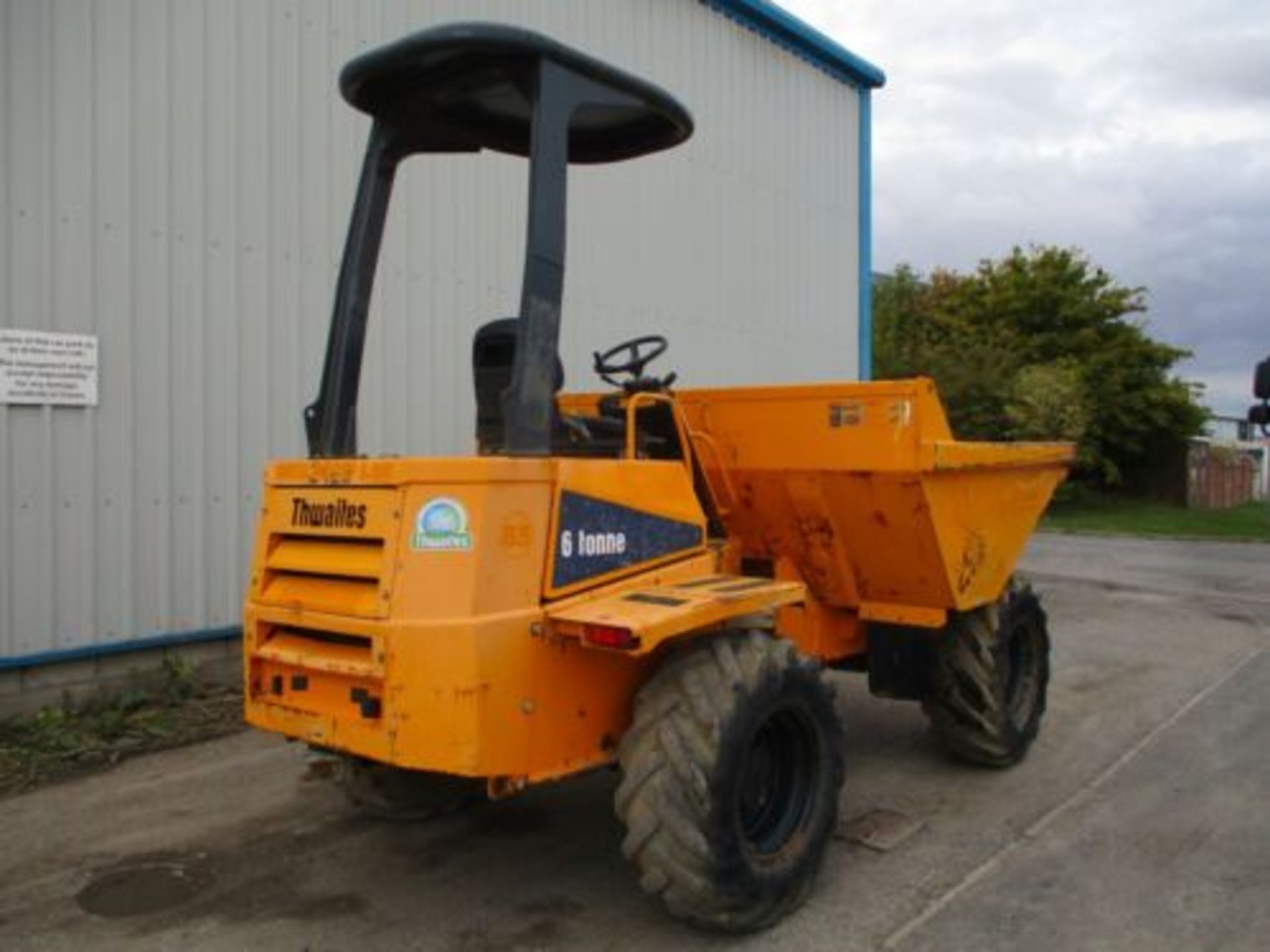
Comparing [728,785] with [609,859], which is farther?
[609,859]

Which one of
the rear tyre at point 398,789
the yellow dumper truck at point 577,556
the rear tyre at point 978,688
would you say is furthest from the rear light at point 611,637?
the rear tyre at point 978,688

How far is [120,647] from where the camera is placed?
6.92m

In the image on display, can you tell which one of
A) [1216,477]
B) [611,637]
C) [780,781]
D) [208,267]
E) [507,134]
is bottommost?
[780,781]

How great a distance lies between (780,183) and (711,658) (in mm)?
8871

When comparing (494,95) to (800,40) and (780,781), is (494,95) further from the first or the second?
(800,40)

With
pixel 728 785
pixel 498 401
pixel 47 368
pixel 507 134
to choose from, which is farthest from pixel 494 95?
pixel 47 368

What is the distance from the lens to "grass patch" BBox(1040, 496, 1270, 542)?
22.1 m

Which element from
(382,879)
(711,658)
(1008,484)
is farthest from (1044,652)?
(382,879)

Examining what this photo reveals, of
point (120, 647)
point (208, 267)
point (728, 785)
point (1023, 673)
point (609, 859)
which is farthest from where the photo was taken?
point (208, 267)

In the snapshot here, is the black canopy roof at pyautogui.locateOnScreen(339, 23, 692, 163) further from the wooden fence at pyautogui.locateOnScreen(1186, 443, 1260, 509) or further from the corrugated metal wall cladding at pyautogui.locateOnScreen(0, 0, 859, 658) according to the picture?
the wooden fence at pyautogui.locateOnScreen(1186, 443, 1260, 509)

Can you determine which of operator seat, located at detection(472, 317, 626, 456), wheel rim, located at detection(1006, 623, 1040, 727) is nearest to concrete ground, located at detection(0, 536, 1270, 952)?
wheel rim, located at detection(1006, 623, 1040, 727)

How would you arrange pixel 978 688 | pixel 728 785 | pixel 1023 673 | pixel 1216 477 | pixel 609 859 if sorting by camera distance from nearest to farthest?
1. pixel 728 785
2. pixel 609 859
3. pixel 978 688
4. pixel 1023 673
5. pixel 1216 477

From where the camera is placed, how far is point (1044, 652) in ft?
21.4

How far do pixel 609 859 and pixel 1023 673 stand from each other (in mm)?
2851
